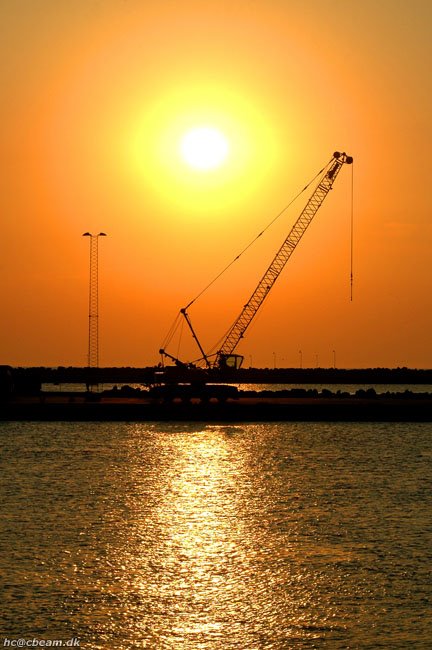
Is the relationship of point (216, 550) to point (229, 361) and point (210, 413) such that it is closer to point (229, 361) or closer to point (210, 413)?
point (210, 413)

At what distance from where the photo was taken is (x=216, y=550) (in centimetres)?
4278

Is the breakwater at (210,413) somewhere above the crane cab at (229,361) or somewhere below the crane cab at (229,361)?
below

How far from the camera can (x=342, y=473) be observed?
239ft

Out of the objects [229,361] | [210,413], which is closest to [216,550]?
[210,413]

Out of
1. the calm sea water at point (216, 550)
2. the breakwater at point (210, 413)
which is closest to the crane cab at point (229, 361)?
the breakwater at point (210, 413)

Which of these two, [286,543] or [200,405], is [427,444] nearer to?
[200,405]

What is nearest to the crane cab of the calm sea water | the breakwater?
the breakwater

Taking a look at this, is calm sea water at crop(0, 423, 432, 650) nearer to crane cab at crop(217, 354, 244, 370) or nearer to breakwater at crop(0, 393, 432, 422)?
breakwater at crop(0, 393, 432, 422)

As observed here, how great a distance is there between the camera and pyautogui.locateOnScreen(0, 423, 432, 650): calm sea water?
31.1 meters

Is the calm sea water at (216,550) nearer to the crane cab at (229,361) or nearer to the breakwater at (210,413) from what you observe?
the breakwater at (210,413)

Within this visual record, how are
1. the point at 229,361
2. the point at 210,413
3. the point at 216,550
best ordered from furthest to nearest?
the point at 229,361 → the point at 210,413 → the point at 216,550

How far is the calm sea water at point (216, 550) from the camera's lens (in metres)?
31.1

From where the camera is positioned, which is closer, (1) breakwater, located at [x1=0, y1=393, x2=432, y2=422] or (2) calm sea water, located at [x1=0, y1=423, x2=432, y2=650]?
(2) calm sea water, located at [x1=0, y1=423, x2=432, y2=650]

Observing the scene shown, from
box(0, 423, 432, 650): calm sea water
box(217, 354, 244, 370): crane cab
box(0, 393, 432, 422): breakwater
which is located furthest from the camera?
box(217, 354, 244, 370): crane cab
